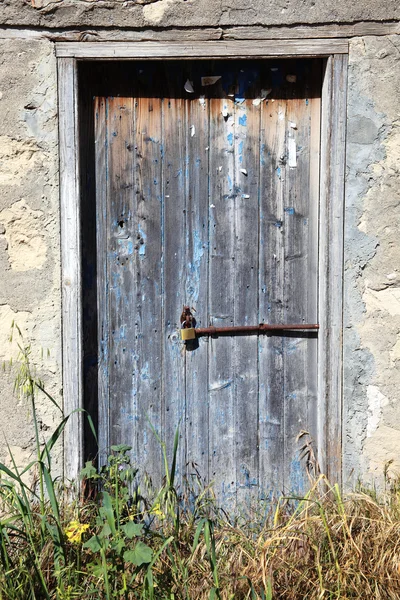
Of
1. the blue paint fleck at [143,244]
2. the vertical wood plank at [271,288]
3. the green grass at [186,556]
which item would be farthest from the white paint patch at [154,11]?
the green grass at [186,556]

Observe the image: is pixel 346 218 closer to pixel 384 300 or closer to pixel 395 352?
pixel 384 300

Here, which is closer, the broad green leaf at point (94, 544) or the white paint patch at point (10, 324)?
the broad green leaf at point (94, 544)

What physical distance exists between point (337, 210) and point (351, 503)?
1.19 meters

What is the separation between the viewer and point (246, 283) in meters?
3.18

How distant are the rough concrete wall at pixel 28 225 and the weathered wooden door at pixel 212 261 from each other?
0.77ft

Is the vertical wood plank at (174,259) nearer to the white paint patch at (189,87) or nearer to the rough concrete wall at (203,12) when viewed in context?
the white paint patch at (189,87)

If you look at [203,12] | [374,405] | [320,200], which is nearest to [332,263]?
[320,200]

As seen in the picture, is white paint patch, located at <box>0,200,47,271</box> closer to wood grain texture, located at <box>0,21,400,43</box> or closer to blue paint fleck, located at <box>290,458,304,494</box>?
wood grain texture, located at <box>0,21,400,43</box>

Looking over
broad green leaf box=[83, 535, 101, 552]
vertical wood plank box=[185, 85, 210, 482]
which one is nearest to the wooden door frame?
vertical wood plank box=[185, 85, 210, 482]

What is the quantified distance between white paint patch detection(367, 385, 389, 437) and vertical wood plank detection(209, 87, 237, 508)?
1.93 ft

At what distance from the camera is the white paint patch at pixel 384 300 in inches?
118

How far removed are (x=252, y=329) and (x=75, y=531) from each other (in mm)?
1142

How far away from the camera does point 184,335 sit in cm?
312

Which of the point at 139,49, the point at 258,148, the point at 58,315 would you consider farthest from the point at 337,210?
the point at 58,315
